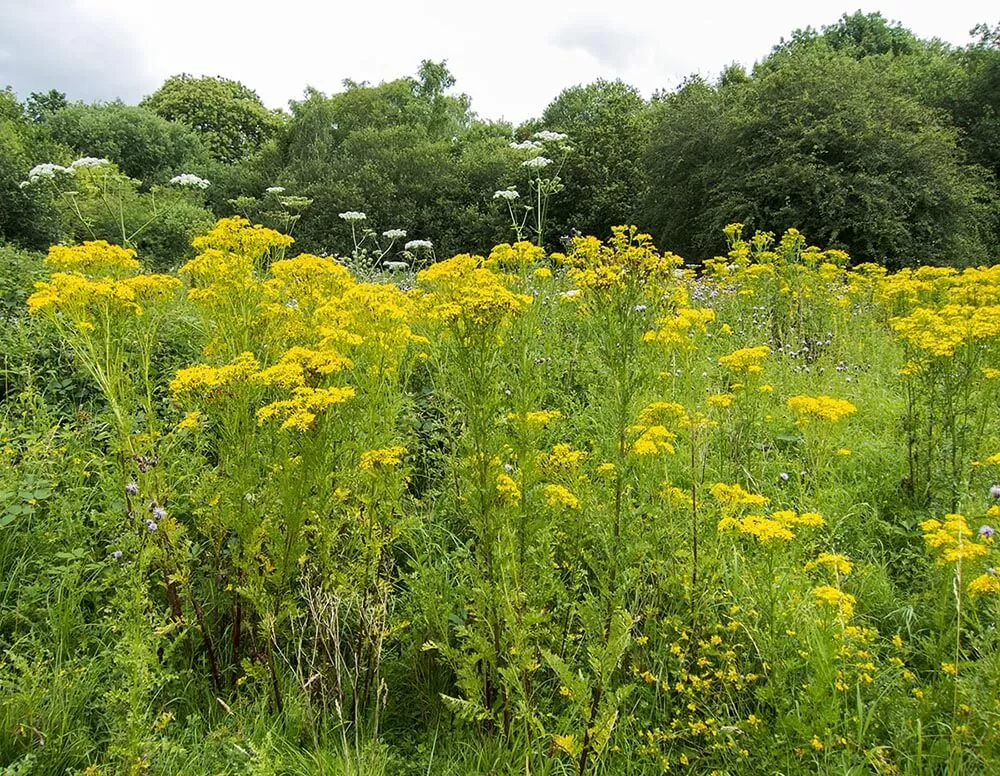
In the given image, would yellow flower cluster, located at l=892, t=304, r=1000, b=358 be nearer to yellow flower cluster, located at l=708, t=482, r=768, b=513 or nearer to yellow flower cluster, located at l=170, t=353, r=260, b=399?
yellow flower cluster, located at l=708, t=482, r=768, b=513

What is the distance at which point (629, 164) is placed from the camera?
23922mm

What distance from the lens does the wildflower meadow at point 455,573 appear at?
197cm

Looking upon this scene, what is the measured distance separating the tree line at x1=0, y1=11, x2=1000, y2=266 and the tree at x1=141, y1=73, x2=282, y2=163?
7.17 m

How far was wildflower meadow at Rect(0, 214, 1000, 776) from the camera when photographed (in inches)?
77.7

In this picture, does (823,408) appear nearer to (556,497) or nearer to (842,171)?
(556,497)

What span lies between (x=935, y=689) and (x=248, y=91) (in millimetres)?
53408


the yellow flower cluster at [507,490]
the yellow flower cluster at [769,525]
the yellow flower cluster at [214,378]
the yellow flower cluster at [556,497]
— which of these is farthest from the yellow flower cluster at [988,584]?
the yellow flower cluster at [214,378]

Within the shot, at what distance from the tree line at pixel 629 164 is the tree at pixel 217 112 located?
7.17 metres

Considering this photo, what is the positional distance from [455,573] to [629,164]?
23.6 metres

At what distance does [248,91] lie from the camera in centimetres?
4591

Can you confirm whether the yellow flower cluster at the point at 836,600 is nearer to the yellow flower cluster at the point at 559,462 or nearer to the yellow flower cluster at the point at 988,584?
the yellow flower cluster at the point at 988,584

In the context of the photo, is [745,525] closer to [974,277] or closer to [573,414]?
[573,414]

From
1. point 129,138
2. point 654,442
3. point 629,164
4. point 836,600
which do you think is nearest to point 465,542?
point 654,442

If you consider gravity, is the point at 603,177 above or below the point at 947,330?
above
